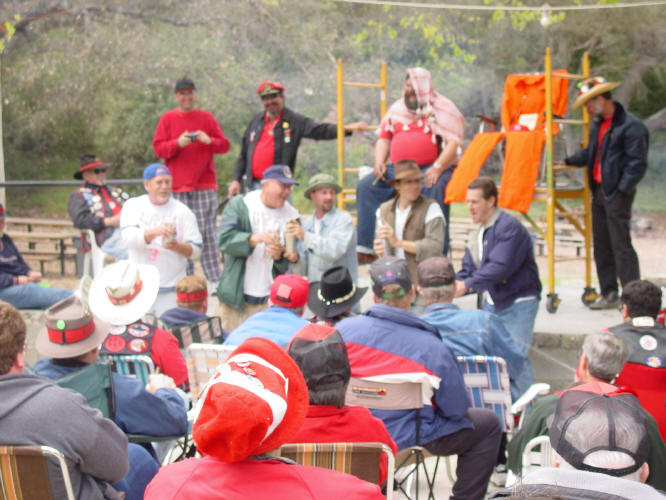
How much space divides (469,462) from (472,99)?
421 inches

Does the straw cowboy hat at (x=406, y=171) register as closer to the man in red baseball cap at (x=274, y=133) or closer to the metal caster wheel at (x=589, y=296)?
the man in red baseball cap at (x=274, y=133)

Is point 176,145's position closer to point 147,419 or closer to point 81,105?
point 147,419

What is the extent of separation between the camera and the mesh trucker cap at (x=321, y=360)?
242cm

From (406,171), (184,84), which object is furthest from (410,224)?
(184,84)

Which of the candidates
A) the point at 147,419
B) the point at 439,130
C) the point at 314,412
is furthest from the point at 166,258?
the point at 314,412

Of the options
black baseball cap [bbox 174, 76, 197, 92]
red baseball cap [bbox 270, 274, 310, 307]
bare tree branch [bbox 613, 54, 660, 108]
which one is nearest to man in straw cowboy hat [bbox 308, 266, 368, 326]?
red baseball cap [bbox 270, 274, 310, 307]

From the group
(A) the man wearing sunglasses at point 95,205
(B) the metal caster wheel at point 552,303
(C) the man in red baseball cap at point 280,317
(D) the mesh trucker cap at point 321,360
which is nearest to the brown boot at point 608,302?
(B) the metal caster wheel at point 552,303

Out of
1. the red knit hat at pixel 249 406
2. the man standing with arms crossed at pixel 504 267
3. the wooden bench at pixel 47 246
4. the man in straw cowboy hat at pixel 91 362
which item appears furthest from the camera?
the wooden bench at pixel 47 246

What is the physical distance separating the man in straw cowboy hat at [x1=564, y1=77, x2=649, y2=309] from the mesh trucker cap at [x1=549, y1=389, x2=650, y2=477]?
14.9 feet

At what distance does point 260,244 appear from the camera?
18.4 ft

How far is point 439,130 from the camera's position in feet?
20.5

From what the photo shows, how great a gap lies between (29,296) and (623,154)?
4.90 metres

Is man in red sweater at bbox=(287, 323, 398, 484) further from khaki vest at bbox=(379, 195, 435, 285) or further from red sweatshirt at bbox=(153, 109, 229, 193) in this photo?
red sweatshirt at bbox=(153, 109, 229, 193)

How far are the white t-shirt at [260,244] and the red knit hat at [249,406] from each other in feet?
12.3
